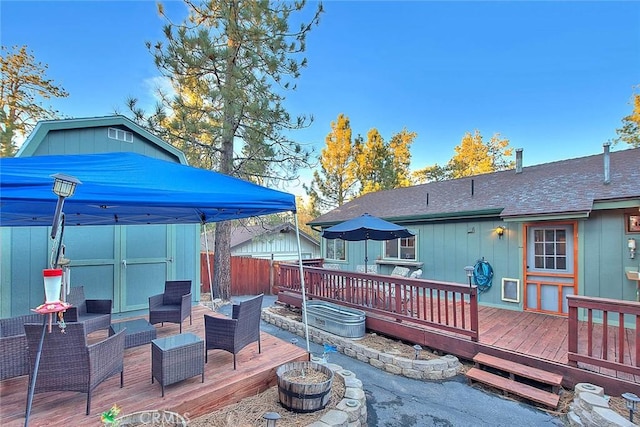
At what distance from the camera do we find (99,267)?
16.1 feet

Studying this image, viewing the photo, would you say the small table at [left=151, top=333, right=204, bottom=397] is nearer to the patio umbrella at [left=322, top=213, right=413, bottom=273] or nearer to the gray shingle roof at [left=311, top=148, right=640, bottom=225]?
the patio umbrella at [left=322, top=213, right=413, bottom=273]

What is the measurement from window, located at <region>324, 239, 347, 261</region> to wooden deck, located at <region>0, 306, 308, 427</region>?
6816mm

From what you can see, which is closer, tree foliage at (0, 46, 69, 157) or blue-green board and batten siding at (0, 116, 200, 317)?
blue-green board and batten siding at (0, 116, 200, 317)

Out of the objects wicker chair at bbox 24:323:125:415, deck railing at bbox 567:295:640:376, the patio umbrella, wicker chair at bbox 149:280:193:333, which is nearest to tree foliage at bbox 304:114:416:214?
the patio umbrella

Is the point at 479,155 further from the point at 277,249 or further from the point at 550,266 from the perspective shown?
the point at 550,266

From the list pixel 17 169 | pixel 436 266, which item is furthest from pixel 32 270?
pixel 436 266

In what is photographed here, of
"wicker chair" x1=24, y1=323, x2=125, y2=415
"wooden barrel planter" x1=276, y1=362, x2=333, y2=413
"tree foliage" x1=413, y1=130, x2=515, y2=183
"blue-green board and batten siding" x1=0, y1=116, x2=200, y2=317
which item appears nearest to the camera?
"wicker chair" x1=24, y1=323, x2=125, y2=415

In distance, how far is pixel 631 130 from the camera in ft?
49.8

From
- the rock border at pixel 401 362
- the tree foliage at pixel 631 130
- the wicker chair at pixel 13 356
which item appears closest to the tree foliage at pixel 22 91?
the wicker chair at pixel 13 356

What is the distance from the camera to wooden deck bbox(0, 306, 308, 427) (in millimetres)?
2334

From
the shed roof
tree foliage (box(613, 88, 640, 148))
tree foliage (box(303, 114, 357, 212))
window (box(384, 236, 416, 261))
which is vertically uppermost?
tree foliage (box(613, 88, 640, 148))

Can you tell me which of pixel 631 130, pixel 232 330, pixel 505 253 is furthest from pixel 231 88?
pixel 631 130

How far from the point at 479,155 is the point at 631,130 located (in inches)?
277

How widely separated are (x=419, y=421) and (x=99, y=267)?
17.3 ft
